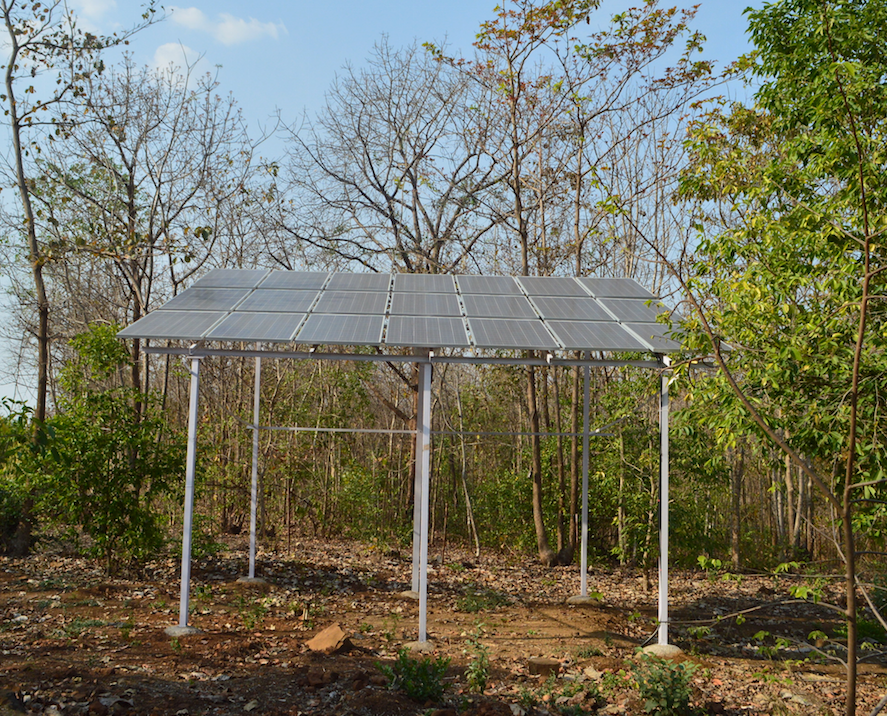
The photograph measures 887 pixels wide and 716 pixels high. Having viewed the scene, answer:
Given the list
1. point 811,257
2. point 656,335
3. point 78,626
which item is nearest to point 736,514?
point 656,335

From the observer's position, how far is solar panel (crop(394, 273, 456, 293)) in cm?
842

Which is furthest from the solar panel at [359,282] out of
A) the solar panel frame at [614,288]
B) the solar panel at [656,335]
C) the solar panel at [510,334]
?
the solar panel at [656,335]

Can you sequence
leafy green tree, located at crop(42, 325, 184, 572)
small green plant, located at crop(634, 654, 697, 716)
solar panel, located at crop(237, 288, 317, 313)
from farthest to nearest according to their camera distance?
leafy green tree, located at crop(42, 325, 184, 572), solar panel, located at crop(237, 288, 317, 313), small green plant, located at crop(634, 654, 697, 716)

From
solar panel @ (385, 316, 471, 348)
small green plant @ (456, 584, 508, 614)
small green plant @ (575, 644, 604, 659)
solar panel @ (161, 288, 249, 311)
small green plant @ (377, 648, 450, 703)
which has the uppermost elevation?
solar panel @ (161, 288, 249, 311)

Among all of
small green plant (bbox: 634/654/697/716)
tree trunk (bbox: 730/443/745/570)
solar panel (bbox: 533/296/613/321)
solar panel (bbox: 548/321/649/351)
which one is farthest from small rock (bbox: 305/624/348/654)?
tree trunk (bbox: 730/443/745/570)

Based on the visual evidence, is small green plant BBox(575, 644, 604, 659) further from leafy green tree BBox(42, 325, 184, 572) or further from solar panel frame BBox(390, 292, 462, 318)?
leafy green tree BBox(42, 325, 184, 572)

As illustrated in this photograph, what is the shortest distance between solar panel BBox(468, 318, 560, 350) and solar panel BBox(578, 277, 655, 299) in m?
1.76

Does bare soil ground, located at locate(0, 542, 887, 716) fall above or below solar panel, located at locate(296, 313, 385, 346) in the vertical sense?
below

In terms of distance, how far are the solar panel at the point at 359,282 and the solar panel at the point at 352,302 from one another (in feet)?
0.74

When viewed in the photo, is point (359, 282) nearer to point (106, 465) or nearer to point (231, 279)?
point (231, 279)

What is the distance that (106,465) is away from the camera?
26.6ft

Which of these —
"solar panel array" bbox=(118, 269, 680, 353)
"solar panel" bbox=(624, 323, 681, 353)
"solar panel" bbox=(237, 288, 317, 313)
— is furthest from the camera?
"solar panel" bbox=(237, 288, 317, 313)

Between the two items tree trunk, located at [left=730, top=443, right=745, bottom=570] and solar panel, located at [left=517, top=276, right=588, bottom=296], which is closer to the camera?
solar panel, located at [left=517, top=276, right=588, bottom=296]

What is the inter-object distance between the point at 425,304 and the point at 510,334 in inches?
58.2
